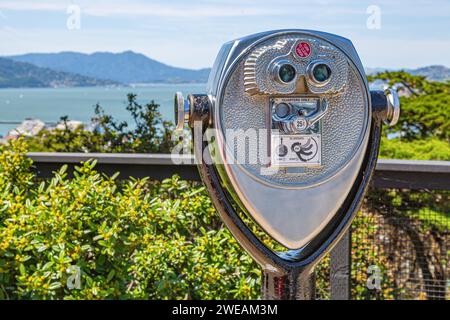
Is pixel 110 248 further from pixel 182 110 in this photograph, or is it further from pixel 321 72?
pixel 321 72

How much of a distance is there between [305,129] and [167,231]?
131 cm

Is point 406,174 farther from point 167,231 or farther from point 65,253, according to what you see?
point 65,253

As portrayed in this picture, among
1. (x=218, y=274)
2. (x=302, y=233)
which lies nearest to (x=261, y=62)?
(x=302, y=233)

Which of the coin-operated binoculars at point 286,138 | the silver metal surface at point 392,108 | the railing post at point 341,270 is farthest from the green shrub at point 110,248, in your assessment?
the silver metal surface at point 392,108

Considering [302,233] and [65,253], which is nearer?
[302,233]

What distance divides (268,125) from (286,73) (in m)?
0.12

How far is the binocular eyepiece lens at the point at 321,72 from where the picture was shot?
1.58m

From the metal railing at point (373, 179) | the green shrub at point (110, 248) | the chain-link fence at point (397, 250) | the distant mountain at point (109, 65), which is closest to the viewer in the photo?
the green shrub at point (110, 248)

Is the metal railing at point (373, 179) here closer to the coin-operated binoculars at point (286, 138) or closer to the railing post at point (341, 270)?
the railing post at point (341, 270)

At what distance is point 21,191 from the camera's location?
2.83m

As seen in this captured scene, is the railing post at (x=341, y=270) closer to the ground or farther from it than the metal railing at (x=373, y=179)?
closer to the ground

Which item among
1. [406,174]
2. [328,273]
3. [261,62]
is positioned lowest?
[328,273]

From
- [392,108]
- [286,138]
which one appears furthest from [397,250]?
[286,138]

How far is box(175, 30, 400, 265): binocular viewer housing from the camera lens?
158cm
